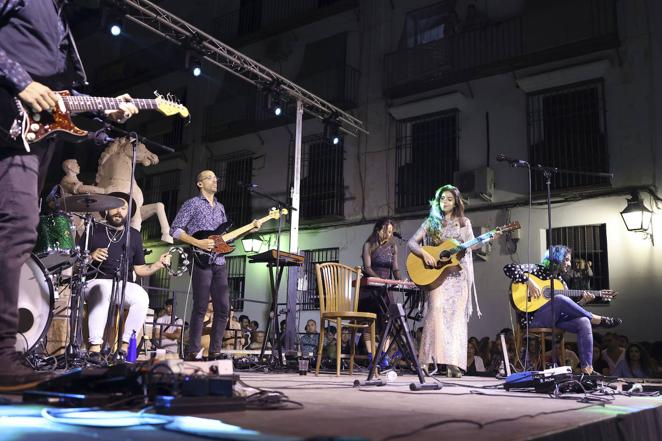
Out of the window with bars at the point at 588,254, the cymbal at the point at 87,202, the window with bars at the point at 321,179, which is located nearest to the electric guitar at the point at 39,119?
the cymbal at the point at 87,202

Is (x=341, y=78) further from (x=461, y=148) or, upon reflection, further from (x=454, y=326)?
(x=454, y=326)

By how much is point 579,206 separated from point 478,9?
4.95 metres

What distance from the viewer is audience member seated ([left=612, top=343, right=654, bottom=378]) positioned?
844 cm

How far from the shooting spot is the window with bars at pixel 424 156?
1275cm

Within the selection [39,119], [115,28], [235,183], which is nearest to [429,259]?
[39,119]

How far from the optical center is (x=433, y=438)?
150 cm

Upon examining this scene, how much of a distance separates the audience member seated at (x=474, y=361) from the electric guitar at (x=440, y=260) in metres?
4.18

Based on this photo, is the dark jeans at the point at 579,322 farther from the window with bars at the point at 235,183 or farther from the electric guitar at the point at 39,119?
the window with bars at the point at 235,183

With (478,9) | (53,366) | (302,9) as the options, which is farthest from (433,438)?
(302,9)

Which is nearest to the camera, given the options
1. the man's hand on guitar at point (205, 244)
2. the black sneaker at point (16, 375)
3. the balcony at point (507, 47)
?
the black sneaker at point (16, 375)

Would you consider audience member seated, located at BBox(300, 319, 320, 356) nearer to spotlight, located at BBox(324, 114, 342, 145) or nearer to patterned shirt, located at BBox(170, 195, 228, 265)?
spotlight, located at BBox(324, 114, 342, 145)

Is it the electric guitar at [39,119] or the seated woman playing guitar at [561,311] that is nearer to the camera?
the electric guitar at [39,119]

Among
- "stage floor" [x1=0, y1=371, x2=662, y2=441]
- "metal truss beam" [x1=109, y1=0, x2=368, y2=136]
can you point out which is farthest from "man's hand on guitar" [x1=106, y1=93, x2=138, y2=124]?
"metal truss beam" [x1=109, y1=0, x2=368, y2=136]

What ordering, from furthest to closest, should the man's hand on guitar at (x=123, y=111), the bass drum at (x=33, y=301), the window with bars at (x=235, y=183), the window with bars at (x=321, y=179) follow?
the window with bars at (x=235, y=183)
the window with bars at (x=321, y=179)
the bass drum at (x=33, y=301)
the man's hand on guitar at (x=123, y=111)
